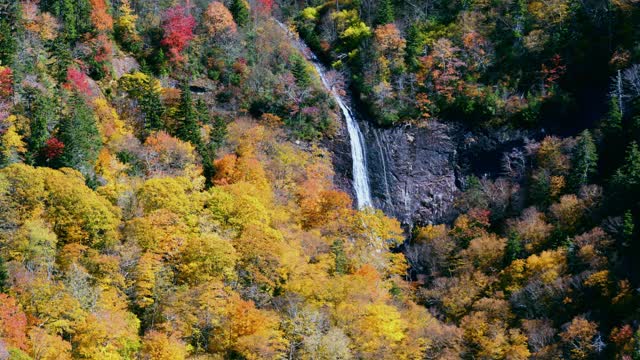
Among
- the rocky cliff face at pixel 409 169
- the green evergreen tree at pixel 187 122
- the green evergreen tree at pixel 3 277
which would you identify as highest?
the green evergreen tree at pixel 3 277

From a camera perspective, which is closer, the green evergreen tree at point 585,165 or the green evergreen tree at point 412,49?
the green evergreen tree at point 585,165

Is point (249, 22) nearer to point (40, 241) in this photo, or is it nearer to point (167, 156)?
point (167, 156)

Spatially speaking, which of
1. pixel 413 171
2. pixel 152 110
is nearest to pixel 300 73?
pixel 413 171

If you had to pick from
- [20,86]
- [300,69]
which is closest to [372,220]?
[300,69]

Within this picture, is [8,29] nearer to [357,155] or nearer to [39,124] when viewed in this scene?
[39,124]

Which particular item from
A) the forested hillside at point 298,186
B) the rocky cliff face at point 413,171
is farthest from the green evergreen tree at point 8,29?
the rocky cliff face at point 413,171

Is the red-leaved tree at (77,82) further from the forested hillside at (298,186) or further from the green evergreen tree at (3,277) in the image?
the green evergreen tree at (3,277)
